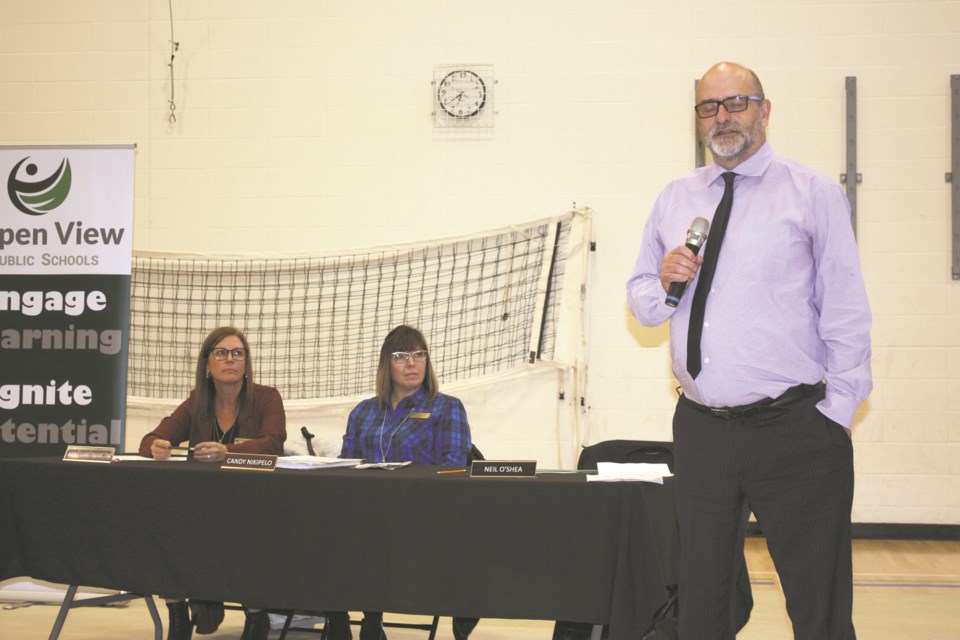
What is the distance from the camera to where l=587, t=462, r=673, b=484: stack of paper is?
2.64 metres

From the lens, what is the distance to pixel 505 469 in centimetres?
276

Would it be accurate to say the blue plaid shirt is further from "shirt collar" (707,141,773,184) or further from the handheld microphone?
"shirt collar" (707,141,773,184)

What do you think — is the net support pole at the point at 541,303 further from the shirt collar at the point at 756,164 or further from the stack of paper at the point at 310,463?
the shirt collar at the point at 756,164

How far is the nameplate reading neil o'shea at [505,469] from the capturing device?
108 inches

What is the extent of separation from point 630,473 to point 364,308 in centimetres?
326

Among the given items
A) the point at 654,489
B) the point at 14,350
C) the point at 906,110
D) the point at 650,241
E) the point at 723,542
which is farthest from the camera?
the point at 906,110

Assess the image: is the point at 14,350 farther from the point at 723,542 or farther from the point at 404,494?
the point at 723,542

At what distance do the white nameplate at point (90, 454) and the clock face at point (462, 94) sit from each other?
325 centimetres

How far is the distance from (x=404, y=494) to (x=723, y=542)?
0.94m

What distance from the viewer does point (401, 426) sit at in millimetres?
3572

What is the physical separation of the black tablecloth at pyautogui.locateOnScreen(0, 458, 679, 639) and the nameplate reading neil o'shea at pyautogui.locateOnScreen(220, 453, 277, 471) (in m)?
0.04

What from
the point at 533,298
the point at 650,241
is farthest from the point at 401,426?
the point at 533,298

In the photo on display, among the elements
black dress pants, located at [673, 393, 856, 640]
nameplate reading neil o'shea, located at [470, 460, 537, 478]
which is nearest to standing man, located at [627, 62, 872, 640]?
black dress pants, located at [673, 393, 856, 640]

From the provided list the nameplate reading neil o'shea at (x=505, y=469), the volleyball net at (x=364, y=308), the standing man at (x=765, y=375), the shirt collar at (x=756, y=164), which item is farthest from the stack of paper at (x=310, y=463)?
the volleyball net at (x=364, y=308)
